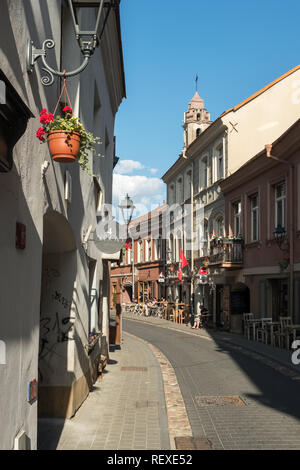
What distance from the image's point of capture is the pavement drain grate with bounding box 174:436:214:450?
20.3 ft

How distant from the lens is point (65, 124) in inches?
183

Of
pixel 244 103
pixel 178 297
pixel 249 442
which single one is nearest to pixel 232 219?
pixel 244 103

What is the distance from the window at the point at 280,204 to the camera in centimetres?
1806

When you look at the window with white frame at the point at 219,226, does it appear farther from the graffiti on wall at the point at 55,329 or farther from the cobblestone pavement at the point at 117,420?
the graffiti on wall at the point at 55,329

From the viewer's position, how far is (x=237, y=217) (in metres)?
22.7

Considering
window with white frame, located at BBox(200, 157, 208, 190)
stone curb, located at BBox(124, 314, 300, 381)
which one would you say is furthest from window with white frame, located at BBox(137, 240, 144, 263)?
stone curb, located at BBox(124, 314, 300, 381)

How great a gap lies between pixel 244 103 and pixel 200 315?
10725 millimetres

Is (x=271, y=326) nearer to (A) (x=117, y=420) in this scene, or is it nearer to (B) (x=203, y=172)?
(A) (x=117, y=420)

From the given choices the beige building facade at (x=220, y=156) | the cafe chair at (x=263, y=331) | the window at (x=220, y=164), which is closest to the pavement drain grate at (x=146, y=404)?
the cafe chair at (x=263, y=331)

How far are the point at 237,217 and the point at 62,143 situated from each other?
18.7 m

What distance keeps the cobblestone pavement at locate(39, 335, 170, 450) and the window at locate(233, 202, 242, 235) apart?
1185 cm

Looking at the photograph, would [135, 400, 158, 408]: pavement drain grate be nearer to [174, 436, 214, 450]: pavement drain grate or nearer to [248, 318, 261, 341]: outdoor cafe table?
[174, 436, 214, 450]: pavement drain grate

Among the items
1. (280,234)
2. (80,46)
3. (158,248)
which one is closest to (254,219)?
(280,234)

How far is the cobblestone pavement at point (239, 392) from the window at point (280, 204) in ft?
15.0
